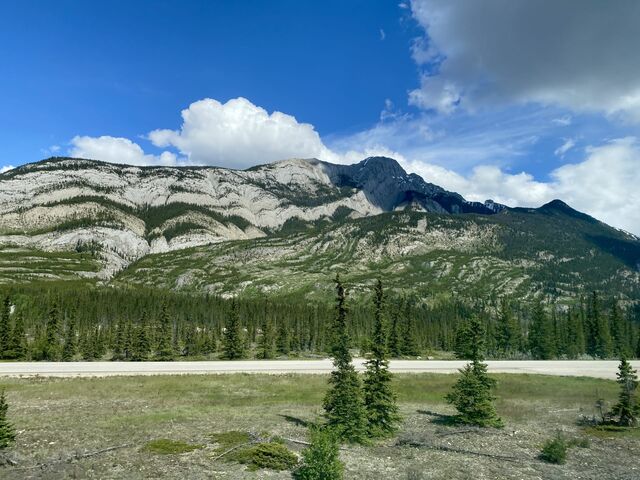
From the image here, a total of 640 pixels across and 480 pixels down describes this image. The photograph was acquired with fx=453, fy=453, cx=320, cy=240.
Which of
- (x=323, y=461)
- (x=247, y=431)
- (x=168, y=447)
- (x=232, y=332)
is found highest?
(x=232, y=332)

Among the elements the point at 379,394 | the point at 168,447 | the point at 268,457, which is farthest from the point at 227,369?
the point at 268,457

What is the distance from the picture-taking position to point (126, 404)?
40.9m

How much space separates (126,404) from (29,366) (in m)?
35.5

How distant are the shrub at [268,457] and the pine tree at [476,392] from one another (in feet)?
52.7

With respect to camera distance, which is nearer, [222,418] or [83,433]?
[83,433]

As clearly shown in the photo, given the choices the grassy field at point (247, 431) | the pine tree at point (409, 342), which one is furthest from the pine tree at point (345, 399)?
the pine tree at point (409, 342)

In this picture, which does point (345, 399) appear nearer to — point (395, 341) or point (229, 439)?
point (229, 439)

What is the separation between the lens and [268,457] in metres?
25.1

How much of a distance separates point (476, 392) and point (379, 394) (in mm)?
9442

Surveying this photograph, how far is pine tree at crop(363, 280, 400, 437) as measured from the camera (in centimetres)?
3164

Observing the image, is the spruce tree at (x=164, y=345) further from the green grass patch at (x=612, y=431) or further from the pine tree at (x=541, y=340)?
the pine tree at (x=541, y=340)

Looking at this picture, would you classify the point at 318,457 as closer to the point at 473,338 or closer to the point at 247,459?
the point at 247,459

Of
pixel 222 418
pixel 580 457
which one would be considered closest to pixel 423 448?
pixel 580 457

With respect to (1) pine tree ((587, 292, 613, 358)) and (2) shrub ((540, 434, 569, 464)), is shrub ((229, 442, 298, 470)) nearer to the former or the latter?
(2) shrub ((540, 434, 569, 464))
